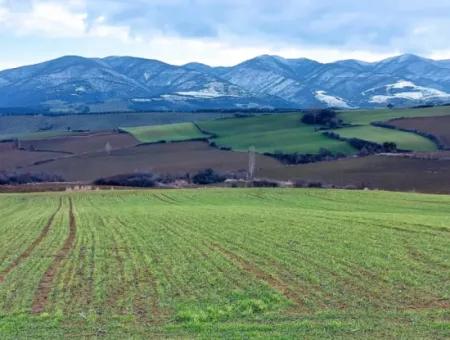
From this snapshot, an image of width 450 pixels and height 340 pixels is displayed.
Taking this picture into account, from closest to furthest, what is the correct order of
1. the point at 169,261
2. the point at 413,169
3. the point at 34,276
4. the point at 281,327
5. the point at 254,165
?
the point at 281,327 < the point at 34,276 < the point at 169,261 < the point at 413,169 < the point at 254,165

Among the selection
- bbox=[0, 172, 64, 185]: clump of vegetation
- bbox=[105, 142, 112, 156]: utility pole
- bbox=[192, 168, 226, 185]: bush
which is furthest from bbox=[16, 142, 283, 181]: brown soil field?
bbox=[192, 168, 226, 185]: bush

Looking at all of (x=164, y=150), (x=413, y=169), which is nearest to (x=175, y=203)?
(x=413, y=169)

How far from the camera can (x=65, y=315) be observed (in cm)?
1870

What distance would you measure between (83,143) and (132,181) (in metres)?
50.9

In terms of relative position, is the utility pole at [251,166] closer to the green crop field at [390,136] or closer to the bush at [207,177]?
the bush at [207,177]

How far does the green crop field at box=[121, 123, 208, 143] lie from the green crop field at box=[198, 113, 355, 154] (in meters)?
3.03

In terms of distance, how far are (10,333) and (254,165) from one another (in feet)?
275

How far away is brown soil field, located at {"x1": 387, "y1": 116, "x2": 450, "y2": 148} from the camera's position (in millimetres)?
108000

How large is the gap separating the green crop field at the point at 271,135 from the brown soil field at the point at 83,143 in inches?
717

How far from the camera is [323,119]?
453 ft

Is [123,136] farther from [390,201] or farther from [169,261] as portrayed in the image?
[169,261]

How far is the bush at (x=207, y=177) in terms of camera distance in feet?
303

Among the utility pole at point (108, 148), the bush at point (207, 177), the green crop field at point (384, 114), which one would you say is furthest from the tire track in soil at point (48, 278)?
the green crop field at point (384, 114)

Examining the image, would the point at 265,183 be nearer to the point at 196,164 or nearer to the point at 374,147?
the point at 196,164
